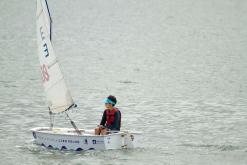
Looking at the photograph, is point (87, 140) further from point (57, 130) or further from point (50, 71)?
point (50, 71)

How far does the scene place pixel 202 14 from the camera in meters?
118

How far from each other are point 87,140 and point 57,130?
205 cm

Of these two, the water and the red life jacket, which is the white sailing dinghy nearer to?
the water

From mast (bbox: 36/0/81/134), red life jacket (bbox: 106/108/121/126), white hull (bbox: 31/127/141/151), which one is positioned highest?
A: mast (bbox: 36/0/81/134)

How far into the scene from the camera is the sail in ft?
94.2

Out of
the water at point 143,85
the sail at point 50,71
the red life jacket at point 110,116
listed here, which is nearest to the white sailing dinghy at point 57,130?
the sail at point 50,71

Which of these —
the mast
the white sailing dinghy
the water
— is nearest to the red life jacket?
the white sailing dinghy

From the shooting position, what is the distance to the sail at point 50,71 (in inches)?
1130

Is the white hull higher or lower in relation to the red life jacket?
lower

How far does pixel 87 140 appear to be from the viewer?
2725 cm

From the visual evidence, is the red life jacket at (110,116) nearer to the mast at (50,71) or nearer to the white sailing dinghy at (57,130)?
the white sailing dinghy at (57,130)

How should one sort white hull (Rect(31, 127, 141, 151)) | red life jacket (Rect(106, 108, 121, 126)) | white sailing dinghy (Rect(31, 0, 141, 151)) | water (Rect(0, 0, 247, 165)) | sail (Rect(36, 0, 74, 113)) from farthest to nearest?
water (Rect(0, 0, 247, 165)), sail (Rect(36, 0, 74, 113)), red life jacket (Rect(106, 108, 121, 126)), white sailing dinghy (Rect(31, 0, 141, 151)), white hull (Rect(31, 127, 141, 151))

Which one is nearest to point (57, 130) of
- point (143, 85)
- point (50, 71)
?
point (50, 71)

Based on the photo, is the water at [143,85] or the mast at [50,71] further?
the water at [143,85]
